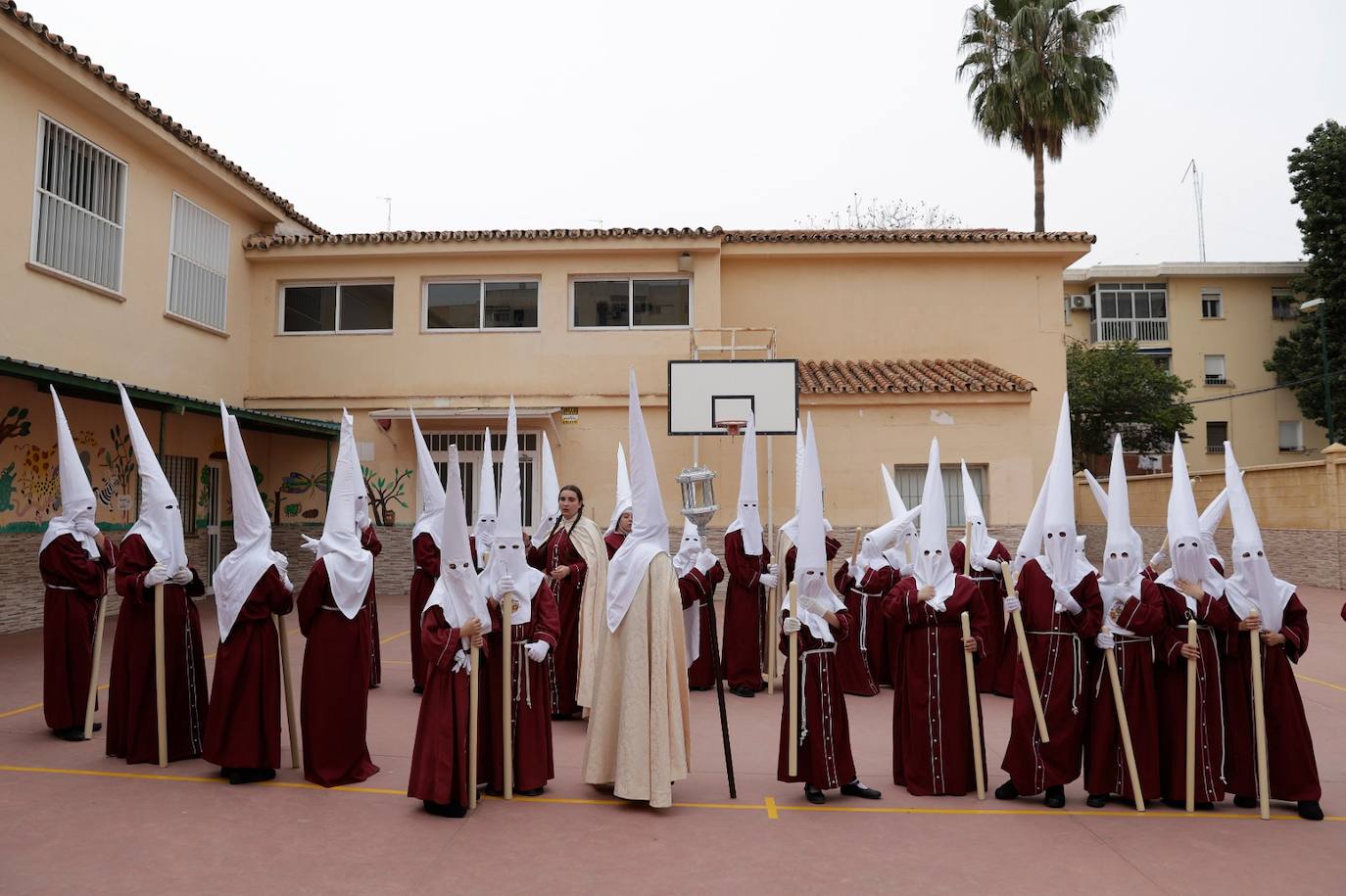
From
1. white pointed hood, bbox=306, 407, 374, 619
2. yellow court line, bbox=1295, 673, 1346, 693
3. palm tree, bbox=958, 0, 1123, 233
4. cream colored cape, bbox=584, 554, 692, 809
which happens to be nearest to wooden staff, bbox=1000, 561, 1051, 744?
cream colored cape, bbox=584, 554, 692, 809

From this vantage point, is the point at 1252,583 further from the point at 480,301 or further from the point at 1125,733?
the point at 480,301

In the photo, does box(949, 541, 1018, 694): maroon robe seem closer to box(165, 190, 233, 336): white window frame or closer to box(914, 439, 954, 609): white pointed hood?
box(914, 439, 954, 609): white pointed hood

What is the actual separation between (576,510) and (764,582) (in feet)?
6.07

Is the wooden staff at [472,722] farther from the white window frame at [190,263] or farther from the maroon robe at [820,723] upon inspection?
the white window frame at [190,263]

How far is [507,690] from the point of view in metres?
5.46

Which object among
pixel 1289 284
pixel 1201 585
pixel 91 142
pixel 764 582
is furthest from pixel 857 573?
pixel 1289 284

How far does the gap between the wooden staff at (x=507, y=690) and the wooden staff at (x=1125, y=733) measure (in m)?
3.52

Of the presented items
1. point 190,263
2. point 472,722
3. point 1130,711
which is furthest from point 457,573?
point 190,263

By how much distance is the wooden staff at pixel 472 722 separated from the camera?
5.34m

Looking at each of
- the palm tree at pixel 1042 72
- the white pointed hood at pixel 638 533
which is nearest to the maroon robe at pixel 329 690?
the white pointed hood at pixel 638 533

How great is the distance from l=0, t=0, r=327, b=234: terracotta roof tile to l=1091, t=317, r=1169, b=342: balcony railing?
27710mm

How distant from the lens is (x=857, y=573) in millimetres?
9219

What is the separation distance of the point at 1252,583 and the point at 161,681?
6.88 metres

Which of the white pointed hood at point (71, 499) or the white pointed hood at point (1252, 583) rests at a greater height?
the white pointed hood at point (71, 499)
